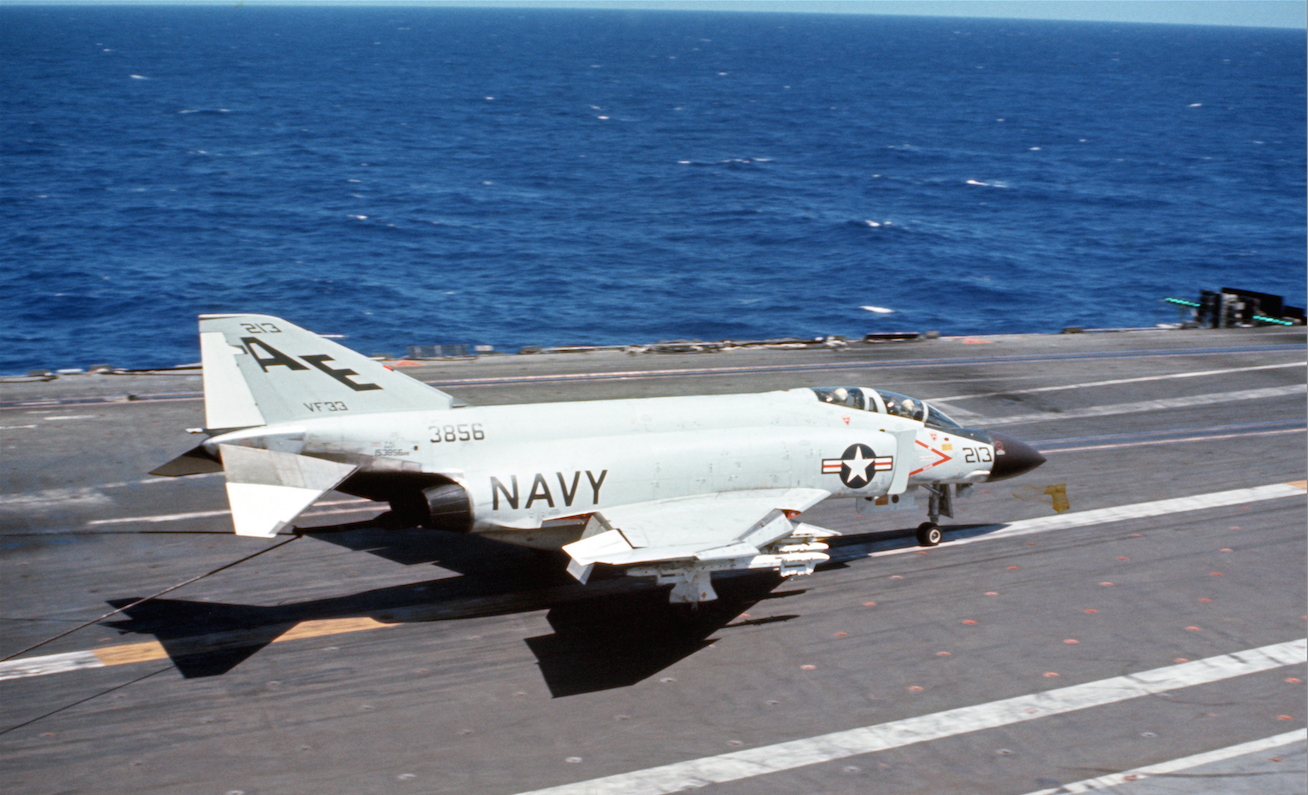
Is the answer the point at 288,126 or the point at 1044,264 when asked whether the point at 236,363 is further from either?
the point at 288,126

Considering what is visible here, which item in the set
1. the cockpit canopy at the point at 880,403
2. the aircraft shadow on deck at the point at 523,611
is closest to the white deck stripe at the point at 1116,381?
the cockpit canopy at the point at 880,403

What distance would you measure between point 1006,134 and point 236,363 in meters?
150

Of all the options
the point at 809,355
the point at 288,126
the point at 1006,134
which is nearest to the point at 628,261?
the point at 809,355

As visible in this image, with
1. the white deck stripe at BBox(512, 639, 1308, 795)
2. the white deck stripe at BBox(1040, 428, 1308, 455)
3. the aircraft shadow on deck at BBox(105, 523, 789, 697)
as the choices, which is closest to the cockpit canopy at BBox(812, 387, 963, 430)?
the aircraft shadow on deck at BBox(105, 523, 789, 697)

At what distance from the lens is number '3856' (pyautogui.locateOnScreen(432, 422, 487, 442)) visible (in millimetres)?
17547

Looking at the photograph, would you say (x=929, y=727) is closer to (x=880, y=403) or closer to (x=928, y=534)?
(x=928, y=534)

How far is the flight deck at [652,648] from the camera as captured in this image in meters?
A: 13.6

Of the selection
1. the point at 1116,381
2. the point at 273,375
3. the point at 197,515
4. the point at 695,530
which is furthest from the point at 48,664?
the point at 1116,381

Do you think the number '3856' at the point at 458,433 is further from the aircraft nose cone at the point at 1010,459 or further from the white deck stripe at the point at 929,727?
the aircraft nose cone at the point at 1010,459

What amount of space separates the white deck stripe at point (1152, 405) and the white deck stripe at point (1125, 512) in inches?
250

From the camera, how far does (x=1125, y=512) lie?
75.9 ft

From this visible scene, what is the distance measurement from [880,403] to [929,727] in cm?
729

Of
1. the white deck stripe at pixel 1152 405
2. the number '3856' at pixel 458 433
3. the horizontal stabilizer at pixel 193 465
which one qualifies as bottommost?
the white deck stripe at pixel 1152 405

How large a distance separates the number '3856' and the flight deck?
1.65 m
